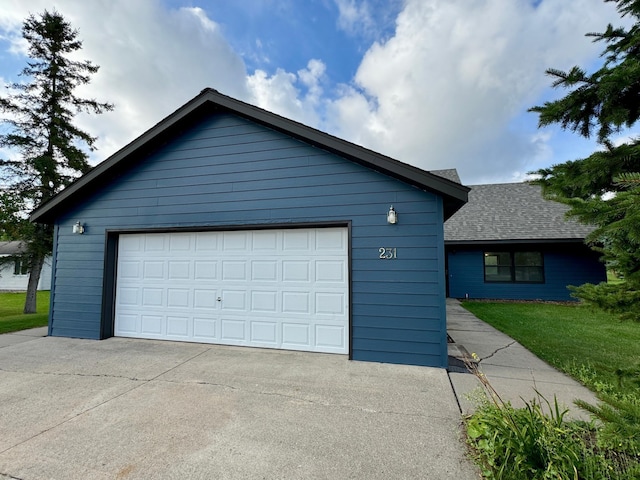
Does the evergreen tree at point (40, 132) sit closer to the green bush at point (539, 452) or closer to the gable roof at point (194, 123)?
the gable roof at point (194, 123)

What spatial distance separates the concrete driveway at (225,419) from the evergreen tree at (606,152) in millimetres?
1632

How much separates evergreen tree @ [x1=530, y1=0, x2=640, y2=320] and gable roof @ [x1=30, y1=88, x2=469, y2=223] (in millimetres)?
1682

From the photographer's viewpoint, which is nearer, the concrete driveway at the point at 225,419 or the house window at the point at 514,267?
the concrete driveway at the point at 225,419

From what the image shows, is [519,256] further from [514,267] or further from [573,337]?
[573,337]

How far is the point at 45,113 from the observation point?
1048 centimetres

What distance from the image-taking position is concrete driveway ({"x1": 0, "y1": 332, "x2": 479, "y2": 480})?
2221 millimetres

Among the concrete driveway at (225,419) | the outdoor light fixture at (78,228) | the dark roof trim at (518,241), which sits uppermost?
the dark roof trim at (518,241)

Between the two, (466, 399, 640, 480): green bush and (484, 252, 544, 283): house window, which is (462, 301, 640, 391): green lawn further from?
(484, 252, 544, 283): house window

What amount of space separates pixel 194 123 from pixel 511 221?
12.8 meters

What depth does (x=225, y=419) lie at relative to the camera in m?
2.89

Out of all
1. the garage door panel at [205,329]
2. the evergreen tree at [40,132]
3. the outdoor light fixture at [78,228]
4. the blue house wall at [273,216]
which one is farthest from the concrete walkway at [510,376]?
the evergreen tree at [40,132]

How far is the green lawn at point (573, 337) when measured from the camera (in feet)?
13.7

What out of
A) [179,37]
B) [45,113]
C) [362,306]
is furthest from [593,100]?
[45,113]

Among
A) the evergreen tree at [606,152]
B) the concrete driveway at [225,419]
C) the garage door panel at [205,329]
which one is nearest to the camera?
the evergreen tree at [606,152]
